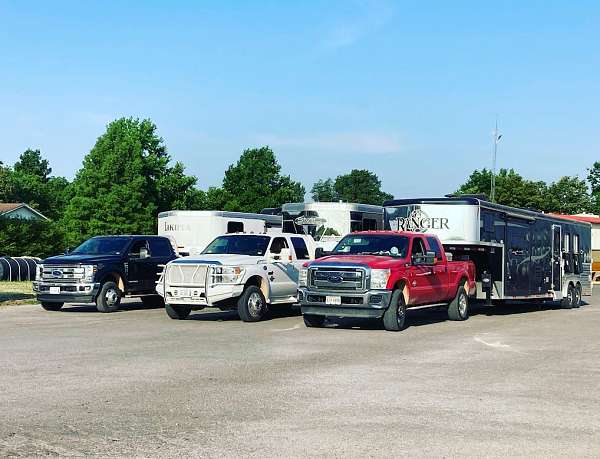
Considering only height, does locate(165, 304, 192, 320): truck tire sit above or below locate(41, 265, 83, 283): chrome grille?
below

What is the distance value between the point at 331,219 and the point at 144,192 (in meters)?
43.9

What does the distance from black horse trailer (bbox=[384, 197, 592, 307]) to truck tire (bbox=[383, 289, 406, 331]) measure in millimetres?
5322

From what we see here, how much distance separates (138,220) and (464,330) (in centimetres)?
5786

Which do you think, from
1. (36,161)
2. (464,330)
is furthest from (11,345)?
(36,161)

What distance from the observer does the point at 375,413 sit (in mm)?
8898

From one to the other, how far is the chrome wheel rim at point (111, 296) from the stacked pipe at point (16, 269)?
659 inches

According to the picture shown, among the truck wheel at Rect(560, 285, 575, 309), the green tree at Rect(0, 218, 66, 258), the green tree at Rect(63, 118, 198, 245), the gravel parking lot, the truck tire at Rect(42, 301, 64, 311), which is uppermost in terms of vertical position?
the green tree at Rect(63, 118, 198, 245)

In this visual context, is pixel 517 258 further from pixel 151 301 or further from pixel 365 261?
pixel 151 301

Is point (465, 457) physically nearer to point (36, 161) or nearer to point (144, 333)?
point (144, 333)

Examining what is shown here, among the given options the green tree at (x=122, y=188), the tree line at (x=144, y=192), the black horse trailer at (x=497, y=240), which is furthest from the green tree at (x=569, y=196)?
the black horse trailer at (x=497, y=240)

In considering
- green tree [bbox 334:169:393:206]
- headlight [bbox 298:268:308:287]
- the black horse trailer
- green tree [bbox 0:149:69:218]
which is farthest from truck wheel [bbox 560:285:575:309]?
green tree [bbox 334:169:393:206]

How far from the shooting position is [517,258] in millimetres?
25141

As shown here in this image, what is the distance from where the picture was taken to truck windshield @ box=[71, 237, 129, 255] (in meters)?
23.8

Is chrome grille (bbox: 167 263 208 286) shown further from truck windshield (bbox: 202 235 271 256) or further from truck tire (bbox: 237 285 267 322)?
truck windshield (bbox: 202 235 271 256)
